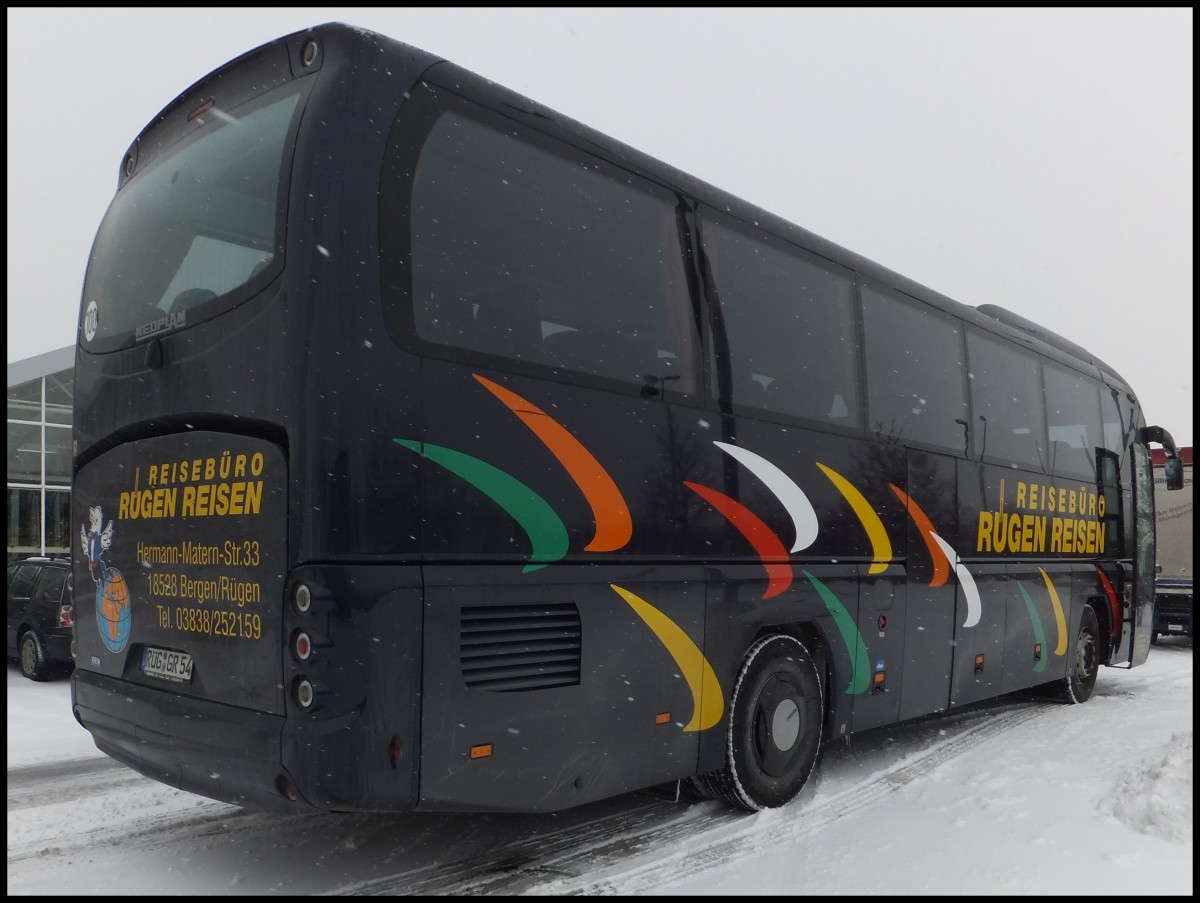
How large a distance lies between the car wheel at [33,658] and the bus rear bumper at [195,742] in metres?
7.76

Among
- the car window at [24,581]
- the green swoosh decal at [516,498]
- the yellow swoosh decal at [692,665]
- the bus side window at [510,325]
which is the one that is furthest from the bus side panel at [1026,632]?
the car window at [24,581]

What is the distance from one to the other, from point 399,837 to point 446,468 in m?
2.37

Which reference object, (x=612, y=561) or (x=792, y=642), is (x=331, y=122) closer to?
(x=612, y=561)

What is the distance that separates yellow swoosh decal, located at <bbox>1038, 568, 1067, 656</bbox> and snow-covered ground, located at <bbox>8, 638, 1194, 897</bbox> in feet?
7.77

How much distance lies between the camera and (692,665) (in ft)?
17.9

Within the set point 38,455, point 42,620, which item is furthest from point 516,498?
point 38,455

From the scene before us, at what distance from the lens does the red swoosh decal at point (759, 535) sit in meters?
5.63

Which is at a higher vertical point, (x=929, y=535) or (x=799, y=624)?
(x=929, y=535)

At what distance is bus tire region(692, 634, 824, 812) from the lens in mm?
5918

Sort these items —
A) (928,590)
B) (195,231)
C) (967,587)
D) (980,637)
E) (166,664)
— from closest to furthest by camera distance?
(166,664), (195,231), (928,590), (967,587), (980,637)

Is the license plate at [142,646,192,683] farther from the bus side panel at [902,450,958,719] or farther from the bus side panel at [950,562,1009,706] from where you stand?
the bus side panel at [950,562,1009,706]

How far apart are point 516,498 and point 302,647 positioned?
1118mm

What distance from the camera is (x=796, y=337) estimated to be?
6.52 m

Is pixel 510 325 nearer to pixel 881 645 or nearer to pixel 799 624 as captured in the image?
pixel 799 624
